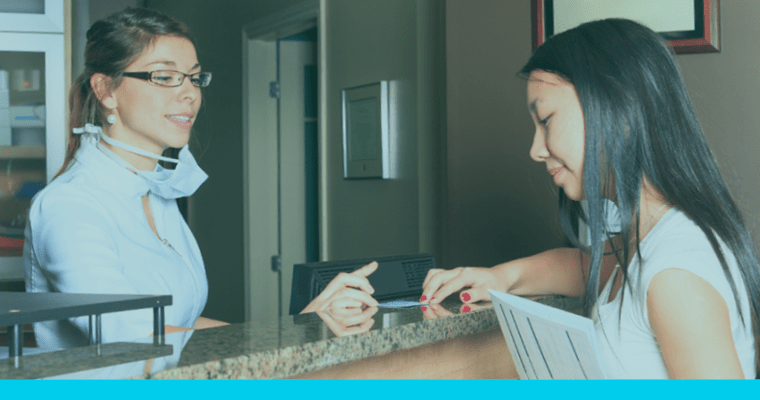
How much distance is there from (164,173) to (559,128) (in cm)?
102

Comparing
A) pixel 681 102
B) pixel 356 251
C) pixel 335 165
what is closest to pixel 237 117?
pixel 335 165

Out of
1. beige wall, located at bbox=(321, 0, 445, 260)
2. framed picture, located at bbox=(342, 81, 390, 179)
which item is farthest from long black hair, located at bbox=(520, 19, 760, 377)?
framed picture, located at bbox=(342, 81, 390, 179)

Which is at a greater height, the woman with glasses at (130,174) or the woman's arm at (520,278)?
the woman with glasses at (130,174)

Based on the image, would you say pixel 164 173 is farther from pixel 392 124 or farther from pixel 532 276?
pixel 392 124

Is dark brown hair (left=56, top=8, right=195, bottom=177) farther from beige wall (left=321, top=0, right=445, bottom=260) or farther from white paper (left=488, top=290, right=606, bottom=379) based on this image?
beige wall (left=321, top=0, right=445, bottom=260)

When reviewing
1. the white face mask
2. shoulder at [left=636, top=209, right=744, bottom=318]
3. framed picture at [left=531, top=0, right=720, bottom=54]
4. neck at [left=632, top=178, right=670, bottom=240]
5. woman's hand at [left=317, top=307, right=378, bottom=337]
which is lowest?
woman's hand at [left=317, top=307, right=378, bottom=337]

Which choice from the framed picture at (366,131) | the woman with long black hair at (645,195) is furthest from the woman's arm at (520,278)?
the framed picture at (366,131)

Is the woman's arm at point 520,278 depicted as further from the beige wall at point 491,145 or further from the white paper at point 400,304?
the beige wall at point 491,145

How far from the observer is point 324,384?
0.60m

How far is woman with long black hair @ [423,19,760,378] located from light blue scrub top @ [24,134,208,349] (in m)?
0.73

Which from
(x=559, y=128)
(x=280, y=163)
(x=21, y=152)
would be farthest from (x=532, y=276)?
(x=280, y=163)

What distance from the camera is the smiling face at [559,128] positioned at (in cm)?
90

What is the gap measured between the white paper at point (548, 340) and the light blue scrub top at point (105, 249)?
0.63 m

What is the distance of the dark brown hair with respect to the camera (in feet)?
5.04
